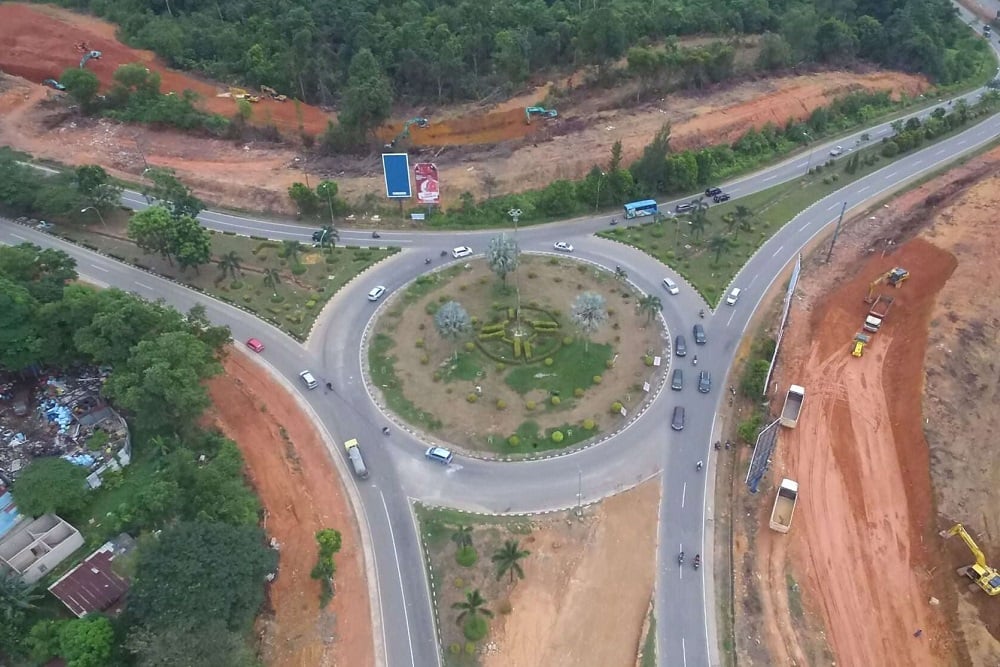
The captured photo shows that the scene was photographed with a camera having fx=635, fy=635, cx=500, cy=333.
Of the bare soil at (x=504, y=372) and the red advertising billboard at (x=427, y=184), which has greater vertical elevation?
the red advertising billboard at (x=427, y=184)

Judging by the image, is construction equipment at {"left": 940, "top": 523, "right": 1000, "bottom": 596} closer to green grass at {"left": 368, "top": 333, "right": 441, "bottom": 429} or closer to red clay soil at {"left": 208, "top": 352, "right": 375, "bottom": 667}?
green grass at {"left": 368, "top": 333, "right": 441, "bottom": 429}

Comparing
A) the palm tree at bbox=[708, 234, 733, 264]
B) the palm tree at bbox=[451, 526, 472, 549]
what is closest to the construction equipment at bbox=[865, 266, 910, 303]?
the palm tree at bbox=[708, 234, 733, 264]

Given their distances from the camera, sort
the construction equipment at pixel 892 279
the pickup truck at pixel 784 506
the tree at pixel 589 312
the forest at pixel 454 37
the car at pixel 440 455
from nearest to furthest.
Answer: the pickup truck at pixel 784 506, the car at pixel 440 455, the tree at pixel 589 312, the construction equipment at pixel 892 279, the forest at pixel 454 37

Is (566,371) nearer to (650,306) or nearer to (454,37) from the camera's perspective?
(650,306)

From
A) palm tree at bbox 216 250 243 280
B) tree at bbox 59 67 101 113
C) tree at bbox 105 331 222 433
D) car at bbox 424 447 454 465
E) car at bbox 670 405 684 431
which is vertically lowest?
car at bbox 424 447 454 465

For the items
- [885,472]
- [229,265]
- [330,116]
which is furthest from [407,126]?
[885,472]

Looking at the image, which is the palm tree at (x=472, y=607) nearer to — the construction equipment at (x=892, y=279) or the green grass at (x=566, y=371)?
the green grass at (x=566, y=371)

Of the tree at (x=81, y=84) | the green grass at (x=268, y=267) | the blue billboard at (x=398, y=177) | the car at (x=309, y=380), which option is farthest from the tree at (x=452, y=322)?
the tree at (x=81, y=84)
